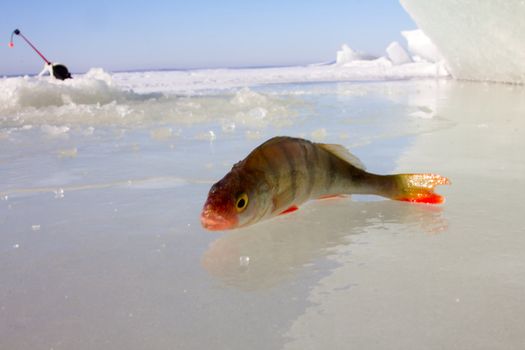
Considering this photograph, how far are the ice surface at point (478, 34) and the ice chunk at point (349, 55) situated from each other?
2263 cm

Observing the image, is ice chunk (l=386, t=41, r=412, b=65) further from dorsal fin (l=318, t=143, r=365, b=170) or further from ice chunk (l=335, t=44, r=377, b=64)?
dorsal fin (l=318, t=143, r=365, b=170)

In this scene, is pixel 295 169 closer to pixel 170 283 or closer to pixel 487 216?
pixel 170 283

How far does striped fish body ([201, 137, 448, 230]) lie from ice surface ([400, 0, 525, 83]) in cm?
770

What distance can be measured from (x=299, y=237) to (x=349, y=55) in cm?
3663

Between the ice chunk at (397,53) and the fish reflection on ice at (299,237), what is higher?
the ice chunk at (397,53)

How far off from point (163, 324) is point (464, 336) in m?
0.64

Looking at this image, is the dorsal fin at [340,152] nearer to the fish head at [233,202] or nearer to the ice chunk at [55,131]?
the fish head at [233,202]

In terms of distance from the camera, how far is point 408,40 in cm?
2588

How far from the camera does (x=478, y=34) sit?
1067 centimetres

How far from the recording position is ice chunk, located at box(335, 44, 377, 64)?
1435 inches

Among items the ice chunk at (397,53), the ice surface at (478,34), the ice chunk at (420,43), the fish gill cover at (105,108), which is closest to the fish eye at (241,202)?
the fish gill cover at (105,108)

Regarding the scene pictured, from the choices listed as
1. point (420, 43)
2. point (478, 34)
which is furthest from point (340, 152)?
point (420, 43)

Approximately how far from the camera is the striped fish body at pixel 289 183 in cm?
125

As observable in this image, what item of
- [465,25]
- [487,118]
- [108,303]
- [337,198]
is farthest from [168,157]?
[465,25]
